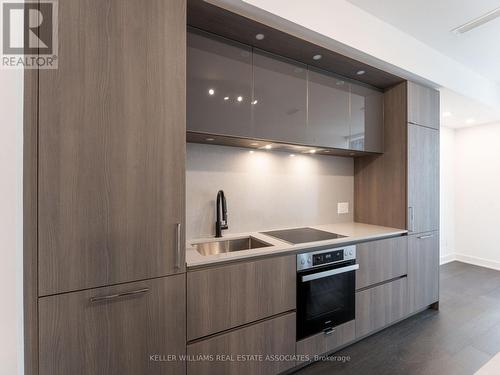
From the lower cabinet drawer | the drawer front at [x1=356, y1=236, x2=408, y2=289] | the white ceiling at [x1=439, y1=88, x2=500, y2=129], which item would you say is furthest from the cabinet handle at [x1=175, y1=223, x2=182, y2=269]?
the white ceiling at [x1=439, y1=88, x2=500, y2=129]

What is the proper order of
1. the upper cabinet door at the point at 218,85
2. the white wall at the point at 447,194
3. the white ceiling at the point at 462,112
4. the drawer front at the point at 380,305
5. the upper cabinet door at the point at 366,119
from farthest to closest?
1. the white wall at the point at 447,194
2. the white ceiling at the point at 462,112
3. the upper cabinet door at the point at 366,119
4. the drawer front at the point at 380,305
5. the upper cabinet door at the point at 218,85

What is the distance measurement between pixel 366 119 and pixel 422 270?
167 centimetres

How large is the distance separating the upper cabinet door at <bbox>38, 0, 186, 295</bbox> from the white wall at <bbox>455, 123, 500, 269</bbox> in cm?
508

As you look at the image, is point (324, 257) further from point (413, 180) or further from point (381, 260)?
point (413, 180)

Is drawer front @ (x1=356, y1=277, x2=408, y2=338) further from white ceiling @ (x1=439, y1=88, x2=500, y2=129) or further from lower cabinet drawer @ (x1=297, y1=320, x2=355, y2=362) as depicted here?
white ceiling @ (x1=439, y1=88, x2=500, y2=129)

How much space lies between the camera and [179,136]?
1.27 m

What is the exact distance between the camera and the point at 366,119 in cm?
238

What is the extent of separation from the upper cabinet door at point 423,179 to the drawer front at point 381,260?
28 centimetres

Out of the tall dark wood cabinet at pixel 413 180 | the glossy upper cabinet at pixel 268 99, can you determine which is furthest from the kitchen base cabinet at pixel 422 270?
the glossy upper cabinet at pixel 268 99

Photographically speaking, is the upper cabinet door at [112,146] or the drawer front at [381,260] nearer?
the upper cabinet door at [112,146]

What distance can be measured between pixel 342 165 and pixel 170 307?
2.32 m

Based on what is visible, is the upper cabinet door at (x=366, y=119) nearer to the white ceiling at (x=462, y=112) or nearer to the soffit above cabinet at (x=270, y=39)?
the soffit above cabinet at (x=270, y=39)

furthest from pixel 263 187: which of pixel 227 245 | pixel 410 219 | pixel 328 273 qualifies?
pixel 410 219

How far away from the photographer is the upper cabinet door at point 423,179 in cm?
238
